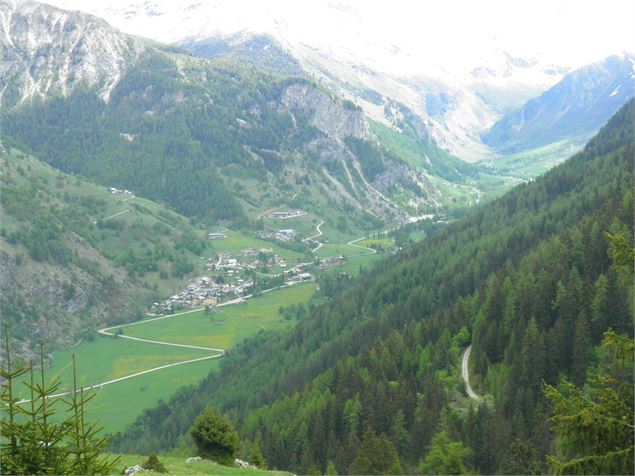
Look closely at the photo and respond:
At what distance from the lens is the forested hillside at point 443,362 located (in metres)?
61.6

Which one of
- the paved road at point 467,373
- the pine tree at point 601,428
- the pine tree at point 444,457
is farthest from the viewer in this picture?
the paved road at point 467,373

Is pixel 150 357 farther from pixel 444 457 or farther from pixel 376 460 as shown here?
pixel 444 457

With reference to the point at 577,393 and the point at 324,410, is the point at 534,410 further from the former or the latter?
the point at 577,393

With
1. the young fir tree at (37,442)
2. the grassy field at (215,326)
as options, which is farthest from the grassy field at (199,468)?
the grassy field at (215,326)

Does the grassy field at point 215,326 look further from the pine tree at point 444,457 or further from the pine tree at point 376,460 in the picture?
the pine tree at point 444,457

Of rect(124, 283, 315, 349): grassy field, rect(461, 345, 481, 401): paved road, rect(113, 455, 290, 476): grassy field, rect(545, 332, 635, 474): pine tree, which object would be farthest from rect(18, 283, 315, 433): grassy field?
rect(545, 332, 635, 474): pine tree

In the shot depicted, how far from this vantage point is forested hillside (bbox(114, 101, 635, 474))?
61.6 meters

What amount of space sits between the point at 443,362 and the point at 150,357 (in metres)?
97.2

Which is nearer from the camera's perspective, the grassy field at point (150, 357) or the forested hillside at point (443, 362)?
the forested hillside at point (443, 362)

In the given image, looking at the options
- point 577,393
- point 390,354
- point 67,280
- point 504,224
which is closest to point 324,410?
point 390,354

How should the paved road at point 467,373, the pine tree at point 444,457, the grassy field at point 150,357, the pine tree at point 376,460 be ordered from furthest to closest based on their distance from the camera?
the grassy field at point 150,357 < the paved road at point 467,373 < the pine tree at point 376,460 < the pine tree at point 444,457

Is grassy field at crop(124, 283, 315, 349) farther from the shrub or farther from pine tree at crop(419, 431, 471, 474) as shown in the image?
the shrub

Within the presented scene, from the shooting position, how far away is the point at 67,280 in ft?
650

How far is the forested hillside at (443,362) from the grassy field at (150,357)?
8.36m
